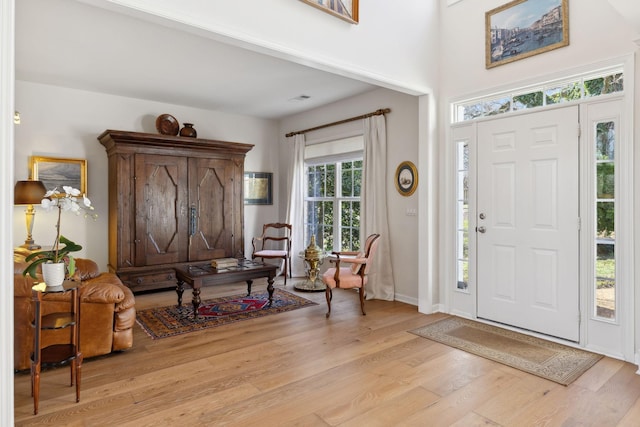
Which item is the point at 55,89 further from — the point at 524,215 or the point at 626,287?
the point at 626,287

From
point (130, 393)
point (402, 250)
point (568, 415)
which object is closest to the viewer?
point (568, 415)

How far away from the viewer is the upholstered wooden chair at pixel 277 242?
19.8ft

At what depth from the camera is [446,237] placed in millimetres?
4164

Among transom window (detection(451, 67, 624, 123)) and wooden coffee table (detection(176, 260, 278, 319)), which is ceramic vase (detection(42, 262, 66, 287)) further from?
transom window (detection(451, 67, 624, 123))

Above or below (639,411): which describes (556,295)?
above

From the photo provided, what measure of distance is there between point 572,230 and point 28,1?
4.75m

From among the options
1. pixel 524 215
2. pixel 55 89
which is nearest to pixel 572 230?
pixel 524 215

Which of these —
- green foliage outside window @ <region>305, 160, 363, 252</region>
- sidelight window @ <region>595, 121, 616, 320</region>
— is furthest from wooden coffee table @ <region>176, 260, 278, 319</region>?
sidelight window @ <region>595, 121, 616, 320</region>

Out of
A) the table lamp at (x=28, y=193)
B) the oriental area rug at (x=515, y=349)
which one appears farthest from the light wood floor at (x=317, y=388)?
the table lamp at (x=28, y=193)

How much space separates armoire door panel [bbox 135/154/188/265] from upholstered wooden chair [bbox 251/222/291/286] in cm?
124

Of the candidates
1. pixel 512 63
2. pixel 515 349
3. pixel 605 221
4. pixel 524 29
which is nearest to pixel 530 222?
pixel 605 221

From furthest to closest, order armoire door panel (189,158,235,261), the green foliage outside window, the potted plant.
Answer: the green foliage outside window < armoire door panel (189,158,235,261) < the potted plant

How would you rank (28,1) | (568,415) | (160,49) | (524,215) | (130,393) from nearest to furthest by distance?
(568,415) < (130,393) < (28,1) < (524,215) < (160,49)

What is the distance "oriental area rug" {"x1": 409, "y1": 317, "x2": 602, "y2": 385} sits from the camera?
2.79m
